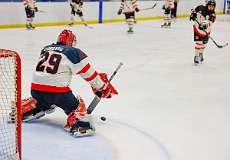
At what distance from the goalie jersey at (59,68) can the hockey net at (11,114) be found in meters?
0.21

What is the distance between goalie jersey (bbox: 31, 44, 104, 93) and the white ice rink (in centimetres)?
34

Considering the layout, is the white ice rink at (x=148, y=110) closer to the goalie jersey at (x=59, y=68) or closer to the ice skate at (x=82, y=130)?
the ice skate at (x=82, y=130)

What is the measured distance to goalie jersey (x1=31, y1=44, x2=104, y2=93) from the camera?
10.4 ft

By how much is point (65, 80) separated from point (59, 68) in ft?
0.33

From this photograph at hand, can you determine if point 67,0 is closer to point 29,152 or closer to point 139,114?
point 139,114

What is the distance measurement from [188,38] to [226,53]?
212 centimetres

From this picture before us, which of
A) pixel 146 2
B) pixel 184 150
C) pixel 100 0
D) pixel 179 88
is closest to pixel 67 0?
pixel 100 0

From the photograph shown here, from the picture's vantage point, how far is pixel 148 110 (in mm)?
4012

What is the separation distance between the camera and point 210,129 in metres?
3.55

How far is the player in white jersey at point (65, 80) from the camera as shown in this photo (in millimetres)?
3168

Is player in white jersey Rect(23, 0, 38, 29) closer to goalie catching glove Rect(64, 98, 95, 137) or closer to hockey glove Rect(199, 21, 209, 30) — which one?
hockey glove Rect(199, 21, 209, 30)

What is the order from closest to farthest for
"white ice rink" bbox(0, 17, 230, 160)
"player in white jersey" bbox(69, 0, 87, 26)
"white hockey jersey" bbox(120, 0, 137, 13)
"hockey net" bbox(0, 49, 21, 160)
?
"hockey net" bbox(0, 49, 21, 160) → "white ice rink" bbox(0, 17, 230, 160) → "white hockey jersey" bbox(120, 0, 137, 13) → "player in white jersey" bbox(69, 0, 87, 26)

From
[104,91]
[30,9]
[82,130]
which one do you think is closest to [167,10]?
[30,9]

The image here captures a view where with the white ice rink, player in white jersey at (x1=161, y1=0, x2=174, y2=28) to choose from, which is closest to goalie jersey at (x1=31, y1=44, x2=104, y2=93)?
the white ice rink
